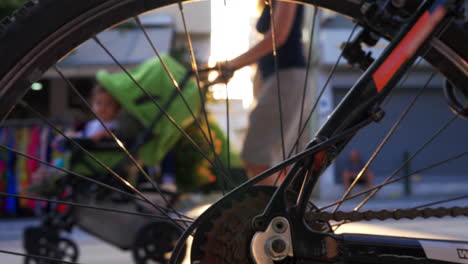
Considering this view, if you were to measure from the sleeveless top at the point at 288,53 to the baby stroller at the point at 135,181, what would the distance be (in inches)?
33.1

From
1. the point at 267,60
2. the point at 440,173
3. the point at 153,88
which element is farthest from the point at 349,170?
the point at 267,60

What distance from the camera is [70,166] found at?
3477mm

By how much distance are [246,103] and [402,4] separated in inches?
50.7

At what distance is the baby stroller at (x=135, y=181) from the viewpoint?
3242mm

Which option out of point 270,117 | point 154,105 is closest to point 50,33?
point 270,117

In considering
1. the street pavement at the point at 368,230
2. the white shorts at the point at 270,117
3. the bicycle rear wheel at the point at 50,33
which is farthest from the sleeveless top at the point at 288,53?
the bicycle rear wheel at the point at 50,33

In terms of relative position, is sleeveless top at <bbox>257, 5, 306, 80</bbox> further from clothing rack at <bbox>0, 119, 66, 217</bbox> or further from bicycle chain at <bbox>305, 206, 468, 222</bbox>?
clothing rack at <bbox>0, 119, 66, 217</bbox>

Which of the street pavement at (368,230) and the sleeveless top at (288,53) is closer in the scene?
the sleeveless top at (288,53)

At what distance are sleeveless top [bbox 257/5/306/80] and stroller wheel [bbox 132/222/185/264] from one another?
1.19 m

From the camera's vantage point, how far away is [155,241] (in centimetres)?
322

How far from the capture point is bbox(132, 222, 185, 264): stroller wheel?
3.21 m

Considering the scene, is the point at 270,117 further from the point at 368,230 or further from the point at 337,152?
the point at 337,152

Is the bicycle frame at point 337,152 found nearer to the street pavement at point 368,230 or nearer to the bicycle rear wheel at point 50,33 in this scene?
the bicycle rear wheel at point 50,33

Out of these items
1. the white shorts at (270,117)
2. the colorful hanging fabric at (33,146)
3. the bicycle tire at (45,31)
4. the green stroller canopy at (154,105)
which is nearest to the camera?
the bicycle tire at (45,31)
